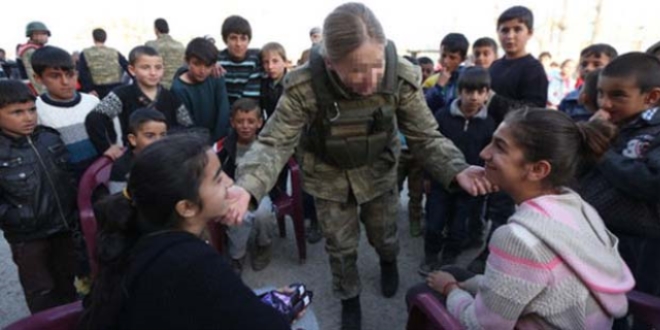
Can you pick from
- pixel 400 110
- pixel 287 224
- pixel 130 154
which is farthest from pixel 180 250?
pixel 287 224

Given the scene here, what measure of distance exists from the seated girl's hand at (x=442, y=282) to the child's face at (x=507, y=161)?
0.43m

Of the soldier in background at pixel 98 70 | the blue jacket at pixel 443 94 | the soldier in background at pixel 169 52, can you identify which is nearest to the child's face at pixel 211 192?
the blue jacket at pixel 443 94

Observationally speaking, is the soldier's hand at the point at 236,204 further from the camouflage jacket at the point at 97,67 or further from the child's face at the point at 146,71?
the camouflage jacket at the point at 97,67

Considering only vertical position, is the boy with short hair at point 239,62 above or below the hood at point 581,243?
above

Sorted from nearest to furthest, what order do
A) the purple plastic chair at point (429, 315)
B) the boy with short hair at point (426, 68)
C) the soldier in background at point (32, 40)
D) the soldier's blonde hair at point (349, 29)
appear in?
the purple plastic chair at point (429, 315)
the soldier's blonde hair at point (349, 29)
the boy with short hair at point (426, 68)
the soldier in background at point (32, 40)

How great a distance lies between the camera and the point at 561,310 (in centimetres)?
119

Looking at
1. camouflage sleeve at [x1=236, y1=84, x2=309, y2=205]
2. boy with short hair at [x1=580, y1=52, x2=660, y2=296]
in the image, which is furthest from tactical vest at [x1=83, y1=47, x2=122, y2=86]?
boy with short hair at [x1=580, y1=52, x2=660, y2=296]

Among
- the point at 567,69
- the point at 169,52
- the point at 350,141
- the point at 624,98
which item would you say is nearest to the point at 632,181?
the point at 624,98

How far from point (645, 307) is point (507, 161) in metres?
0.69

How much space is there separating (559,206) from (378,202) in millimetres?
1214

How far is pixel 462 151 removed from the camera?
3002 mm

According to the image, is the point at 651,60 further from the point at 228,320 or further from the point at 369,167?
the point at 228,320

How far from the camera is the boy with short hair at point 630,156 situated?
171 cm

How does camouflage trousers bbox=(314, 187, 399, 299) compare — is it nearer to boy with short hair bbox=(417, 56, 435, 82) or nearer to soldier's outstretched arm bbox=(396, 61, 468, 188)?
soldier's outstretched arm bbox=(396, 61, 468, 188)
